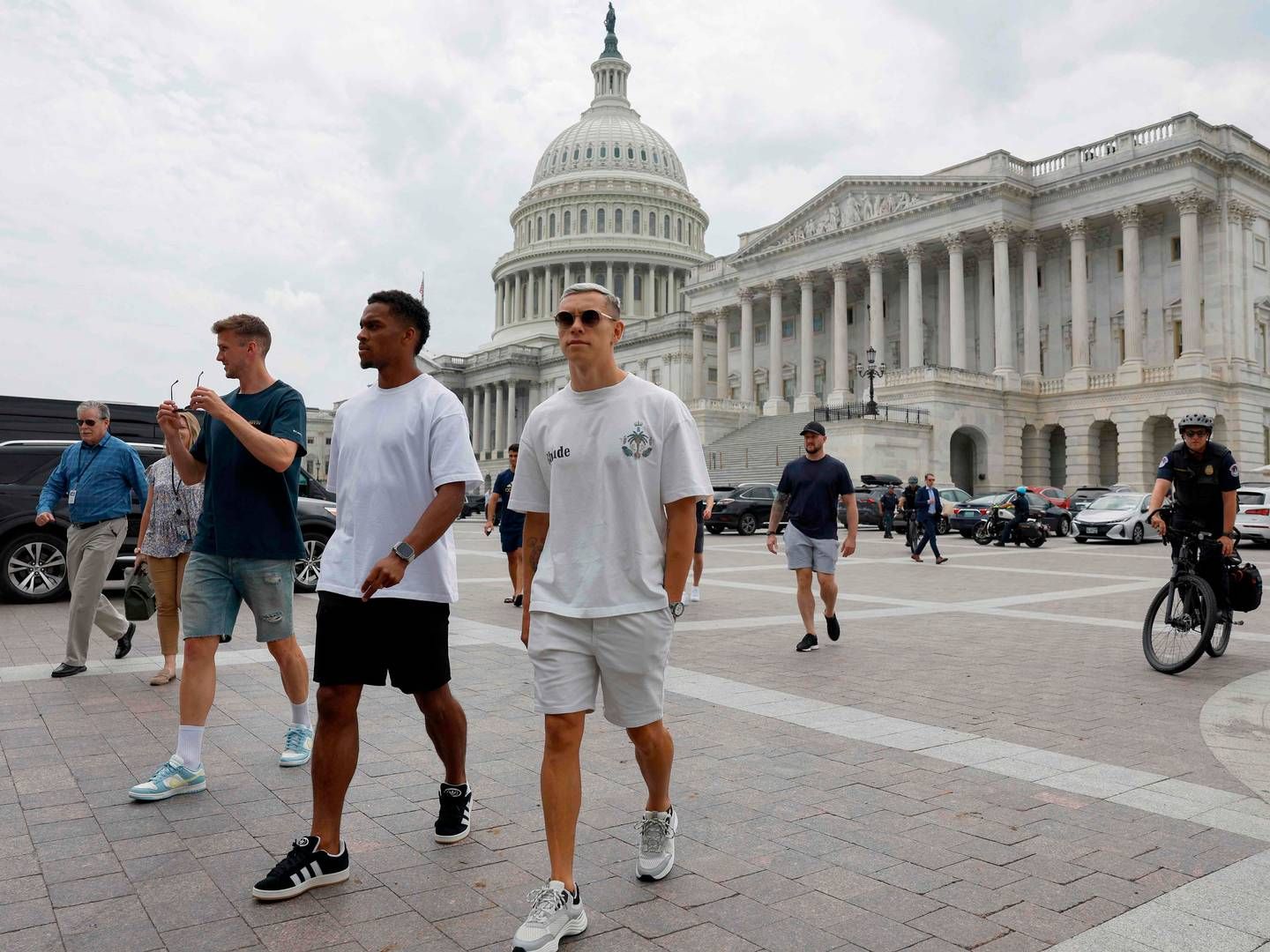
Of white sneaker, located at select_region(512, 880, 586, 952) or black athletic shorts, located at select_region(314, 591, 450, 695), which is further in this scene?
black athletic shorts, located at select_region(314, 591, 450, 695)

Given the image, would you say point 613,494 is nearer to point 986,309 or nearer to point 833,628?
point 833,628

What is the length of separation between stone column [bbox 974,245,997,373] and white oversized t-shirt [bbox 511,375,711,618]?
5423 cm

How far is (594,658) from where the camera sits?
11.8 ft

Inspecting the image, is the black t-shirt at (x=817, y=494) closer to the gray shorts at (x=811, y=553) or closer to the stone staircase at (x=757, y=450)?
the gray shorts at (x=811, y=553)

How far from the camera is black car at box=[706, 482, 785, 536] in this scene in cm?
3228

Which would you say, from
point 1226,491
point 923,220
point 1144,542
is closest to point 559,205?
point 923,220

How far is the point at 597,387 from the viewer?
3691 millimetres

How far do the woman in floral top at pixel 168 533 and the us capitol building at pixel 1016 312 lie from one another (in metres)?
38.8

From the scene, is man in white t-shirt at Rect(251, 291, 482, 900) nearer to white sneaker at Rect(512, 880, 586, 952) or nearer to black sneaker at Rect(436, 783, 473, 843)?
black sneaker at Rect(436, 783, 473, 843)

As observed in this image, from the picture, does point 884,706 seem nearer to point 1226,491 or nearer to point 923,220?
point 1226,491

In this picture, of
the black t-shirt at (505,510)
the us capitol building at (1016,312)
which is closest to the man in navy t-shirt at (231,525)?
the black t-shirt at (505,510)

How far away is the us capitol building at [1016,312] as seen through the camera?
45.8m

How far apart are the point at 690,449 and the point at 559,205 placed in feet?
354

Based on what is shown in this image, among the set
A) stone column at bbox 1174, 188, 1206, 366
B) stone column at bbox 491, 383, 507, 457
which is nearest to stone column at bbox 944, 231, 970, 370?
stone column at bbox 1174, 188, 1206, 366
